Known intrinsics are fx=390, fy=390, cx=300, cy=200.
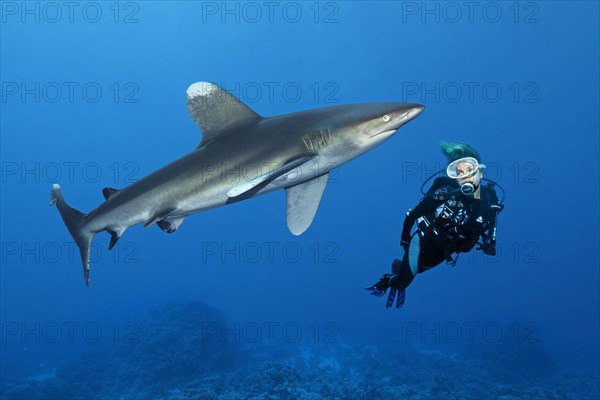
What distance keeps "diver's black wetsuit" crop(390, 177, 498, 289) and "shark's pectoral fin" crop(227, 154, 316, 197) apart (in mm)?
1464

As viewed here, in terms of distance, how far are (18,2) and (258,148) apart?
94380mm

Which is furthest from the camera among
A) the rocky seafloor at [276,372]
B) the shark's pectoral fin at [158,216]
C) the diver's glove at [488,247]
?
the rocky seafloor at [276,372]

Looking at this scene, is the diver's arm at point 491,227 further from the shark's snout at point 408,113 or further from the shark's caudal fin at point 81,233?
the shark's caudal fin at point 81,233

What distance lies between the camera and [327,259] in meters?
96.6

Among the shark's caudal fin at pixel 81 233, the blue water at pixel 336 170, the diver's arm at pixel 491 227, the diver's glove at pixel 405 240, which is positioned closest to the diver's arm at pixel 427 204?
the diver's glove at pixel 405 240

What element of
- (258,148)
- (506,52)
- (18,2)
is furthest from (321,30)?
(258,148)

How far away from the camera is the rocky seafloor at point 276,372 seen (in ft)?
53.1

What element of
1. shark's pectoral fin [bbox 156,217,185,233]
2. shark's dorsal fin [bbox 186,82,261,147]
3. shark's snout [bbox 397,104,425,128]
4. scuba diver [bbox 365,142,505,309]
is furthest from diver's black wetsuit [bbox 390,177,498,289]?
shark's pectoral fin [bbox 156,217,185,233]

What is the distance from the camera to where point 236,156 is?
4637mm

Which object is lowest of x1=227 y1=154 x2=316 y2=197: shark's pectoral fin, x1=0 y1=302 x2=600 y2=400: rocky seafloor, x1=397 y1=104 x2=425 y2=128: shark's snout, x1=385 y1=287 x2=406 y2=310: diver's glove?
x1=0 y1=302 x2=600 y2=400: rocky seafloor

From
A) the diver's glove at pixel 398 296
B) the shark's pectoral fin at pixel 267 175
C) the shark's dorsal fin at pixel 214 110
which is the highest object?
the shark's dorsal fin at pixel 214 110

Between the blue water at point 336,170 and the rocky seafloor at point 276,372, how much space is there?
14.8 m

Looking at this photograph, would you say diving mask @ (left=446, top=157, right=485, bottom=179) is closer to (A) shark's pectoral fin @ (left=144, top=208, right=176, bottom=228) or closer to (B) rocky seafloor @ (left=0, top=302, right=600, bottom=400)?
(A) shark's pectoral fin @ (left=144, top=208, right=176, bottom=228)

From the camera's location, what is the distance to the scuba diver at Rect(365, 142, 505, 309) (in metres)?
4.35
